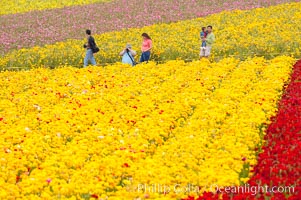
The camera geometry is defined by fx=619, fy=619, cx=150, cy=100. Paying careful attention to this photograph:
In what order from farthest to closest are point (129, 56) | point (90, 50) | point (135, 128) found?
point (90, 50)
point (129, 56)
point (135, 128)

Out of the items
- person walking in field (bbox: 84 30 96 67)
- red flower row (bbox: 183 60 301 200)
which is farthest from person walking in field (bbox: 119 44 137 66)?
red flower row (bbox: 183 60 301 200)

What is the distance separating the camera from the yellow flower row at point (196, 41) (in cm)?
2594

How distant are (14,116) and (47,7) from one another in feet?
113

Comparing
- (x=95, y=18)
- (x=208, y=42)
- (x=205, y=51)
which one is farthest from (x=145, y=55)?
(x=95, y=18)

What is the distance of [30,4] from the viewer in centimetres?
5138

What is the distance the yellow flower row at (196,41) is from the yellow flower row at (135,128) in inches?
135

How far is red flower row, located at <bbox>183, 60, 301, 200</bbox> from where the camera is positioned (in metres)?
9.52

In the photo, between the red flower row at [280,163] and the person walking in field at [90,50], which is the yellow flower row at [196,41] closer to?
the person walking in field at [90,50]

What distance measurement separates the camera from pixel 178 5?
43312mm

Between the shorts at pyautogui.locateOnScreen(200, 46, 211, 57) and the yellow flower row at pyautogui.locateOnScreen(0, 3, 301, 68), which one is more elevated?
the yellow flower row at pyautogui.locateOnScreen(0, 3, 301, 68)

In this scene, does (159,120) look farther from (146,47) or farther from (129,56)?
(146,47)

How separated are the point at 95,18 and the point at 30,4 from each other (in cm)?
1264

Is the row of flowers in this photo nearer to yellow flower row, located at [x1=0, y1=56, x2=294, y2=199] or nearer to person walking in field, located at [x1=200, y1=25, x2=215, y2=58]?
person walking in field, located at [x1=200, y1=25, x2=215, y2=58]

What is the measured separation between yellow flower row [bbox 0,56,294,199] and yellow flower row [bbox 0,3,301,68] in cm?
343
